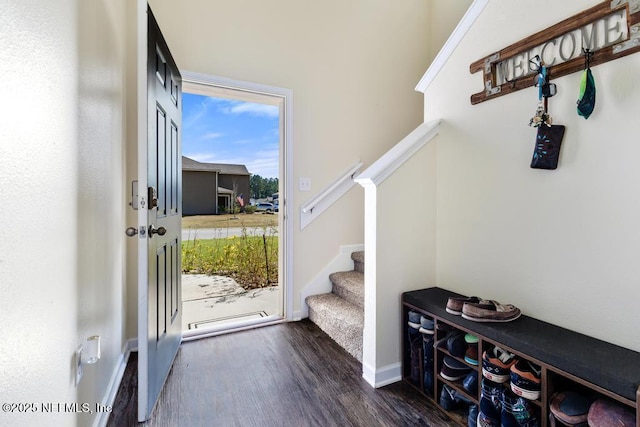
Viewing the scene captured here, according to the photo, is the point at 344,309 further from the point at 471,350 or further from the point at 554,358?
the point at 554,358

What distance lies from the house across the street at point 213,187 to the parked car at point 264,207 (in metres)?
0.20

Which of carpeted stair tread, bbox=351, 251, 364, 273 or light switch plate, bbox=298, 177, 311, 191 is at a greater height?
light switch plate, bbox=298, 177, 311, 191

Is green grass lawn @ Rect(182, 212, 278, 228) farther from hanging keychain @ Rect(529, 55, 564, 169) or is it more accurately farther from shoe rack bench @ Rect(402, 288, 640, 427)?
hanging keychain @ Rect(529, 55, 564, 169)

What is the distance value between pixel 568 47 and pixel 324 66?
6.44 feet

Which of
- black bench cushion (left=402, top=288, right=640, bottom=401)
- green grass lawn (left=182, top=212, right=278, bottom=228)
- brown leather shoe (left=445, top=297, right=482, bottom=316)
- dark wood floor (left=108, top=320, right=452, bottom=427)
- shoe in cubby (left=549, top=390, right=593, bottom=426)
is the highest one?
green grass lawn (left=182, top=212, right=278, bottom=228)

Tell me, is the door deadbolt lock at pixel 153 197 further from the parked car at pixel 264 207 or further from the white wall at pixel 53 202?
the parked car at pixel 264 207

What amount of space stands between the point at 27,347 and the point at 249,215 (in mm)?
3017

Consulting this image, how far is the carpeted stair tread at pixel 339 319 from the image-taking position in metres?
2.15

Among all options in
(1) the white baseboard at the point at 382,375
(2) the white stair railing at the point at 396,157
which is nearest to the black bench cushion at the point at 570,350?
(1) the white baseboard at the point at 382,375

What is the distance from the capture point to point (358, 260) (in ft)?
9.69

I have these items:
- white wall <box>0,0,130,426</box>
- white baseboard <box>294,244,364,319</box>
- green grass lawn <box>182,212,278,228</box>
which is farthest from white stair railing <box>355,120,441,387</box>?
green grass lawn <box>182,212,278,228</box>

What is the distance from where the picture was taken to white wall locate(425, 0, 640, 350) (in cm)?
120

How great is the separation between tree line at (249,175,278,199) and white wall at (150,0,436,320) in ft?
2.98

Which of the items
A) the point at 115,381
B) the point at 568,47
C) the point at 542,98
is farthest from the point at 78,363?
the point at 568,47
